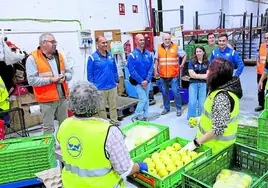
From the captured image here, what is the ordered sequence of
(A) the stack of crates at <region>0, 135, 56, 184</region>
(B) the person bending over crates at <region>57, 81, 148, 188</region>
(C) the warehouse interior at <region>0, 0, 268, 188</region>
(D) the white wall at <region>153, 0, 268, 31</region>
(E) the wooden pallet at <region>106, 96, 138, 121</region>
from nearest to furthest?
(B) the person bending over crates at <region>57, 81, 148, 188</region> → (C) the warehouse interior at <region>0, 0, 268, 188</region> → (A) the stack of crates at <region>0, 135, 56, 184</region> → (E) the wooden pallet at <region>106, 96, 138, 121</region> → (D) the white wall at <region>153, 0, 268, 31</region>

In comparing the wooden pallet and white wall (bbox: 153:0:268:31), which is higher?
white wall (bbox: 153:0:268:31)

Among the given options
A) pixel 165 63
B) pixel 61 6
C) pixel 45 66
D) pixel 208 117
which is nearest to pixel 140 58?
pixel 165 63

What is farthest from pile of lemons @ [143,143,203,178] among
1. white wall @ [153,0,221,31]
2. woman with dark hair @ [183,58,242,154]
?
white wall @ [153,0,221,31]

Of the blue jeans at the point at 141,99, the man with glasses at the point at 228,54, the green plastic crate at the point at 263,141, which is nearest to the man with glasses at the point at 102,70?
the blue jeans at the point at 141,99

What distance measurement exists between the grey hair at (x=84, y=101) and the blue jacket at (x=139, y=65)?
A: 9.31ft

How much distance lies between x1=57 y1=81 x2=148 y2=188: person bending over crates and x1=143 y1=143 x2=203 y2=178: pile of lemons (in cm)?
37

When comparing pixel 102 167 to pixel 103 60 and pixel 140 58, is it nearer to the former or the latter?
pixel 103 60

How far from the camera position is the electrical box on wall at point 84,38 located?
17.7ft

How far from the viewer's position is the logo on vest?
135 cm

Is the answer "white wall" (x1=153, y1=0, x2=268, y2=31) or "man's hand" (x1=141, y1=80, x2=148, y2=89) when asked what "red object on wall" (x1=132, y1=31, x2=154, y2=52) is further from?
"white wall" (x1=153, y1=0, x2=268, y2=31)

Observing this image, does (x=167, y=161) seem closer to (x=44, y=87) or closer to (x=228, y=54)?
(x=44, y=87)

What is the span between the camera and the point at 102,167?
137 cm

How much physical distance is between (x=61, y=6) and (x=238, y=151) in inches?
179

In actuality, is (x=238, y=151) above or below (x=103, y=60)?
below
